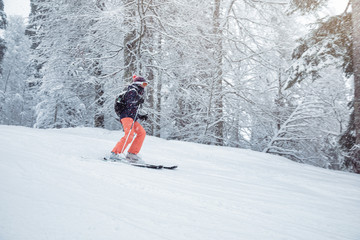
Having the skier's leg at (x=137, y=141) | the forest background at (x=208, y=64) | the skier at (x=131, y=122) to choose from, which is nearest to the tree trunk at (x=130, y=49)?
the forest background at (x=208, y=64)

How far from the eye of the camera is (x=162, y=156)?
5.51 meters

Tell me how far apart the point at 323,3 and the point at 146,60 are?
669 centimetres

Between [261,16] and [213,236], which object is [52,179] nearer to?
[213,236]

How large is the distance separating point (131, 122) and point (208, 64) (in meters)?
7.17

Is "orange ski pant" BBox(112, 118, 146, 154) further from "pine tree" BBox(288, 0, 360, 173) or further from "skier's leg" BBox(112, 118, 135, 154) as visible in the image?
"pine tree" BBox(288, 0, 360, 173)

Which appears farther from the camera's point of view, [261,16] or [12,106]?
[12,106]

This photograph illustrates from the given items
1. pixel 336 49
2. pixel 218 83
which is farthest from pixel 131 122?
pixel 218 83

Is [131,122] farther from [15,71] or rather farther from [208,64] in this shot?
[15,71]

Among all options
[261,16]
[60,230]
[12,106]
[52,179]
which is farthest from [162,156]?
[12,106]

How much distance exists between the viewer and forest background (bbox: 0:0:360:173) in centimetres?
852

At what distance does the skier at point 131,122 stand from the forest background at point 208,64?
3.83m

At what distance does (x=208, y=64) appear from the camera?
10664 millimetres

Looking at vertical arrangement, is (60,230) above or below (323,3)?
below

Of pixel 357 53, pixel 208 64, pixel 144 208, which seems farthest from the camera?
pixel 208 64
